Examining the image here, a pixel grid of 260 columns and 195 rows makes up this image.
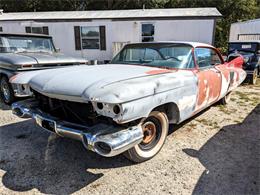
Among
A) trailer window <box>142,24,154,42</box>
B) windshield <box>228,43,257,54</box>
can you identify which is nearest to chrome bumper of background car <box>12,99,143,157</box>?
windshield <box>228,43,257,54</box>

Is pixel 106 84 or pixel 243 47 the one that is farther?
pixel 243 47

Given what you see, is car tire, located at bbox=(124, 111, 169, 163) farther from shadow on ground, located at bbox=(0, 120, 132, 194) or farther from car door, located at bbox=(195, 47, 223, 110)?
car door, located at bbox=(195, 47, 223, 110)

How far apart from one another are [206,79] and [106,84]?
6.92 feet

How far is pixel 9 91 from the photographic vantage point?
552cm

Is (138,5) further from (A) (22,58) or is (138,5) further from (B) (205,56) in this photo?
(B) (205,56)

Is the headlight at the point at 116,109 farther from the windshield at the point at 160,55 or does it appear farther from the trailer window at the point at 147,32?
the trailer window at the point at 147,32

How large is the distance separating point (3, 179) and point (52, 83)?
4.17 feet

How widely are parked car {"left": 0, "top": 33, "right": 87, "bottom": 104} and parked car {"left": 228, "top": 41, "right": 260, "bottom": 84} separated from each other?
20.2 ft

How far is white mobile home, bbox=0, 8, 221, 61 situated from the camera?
495 inches

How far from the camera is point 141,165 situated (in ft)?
9.78

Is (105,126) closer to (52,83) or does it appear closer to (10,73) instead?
(52,83)

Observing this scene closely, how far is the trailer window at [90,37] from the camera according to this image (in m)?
13.4

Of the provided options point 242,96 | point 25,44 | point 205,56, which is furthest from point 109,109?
point 242,96

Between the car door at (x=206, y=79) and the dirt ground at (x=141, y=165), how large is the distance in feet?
1.96
